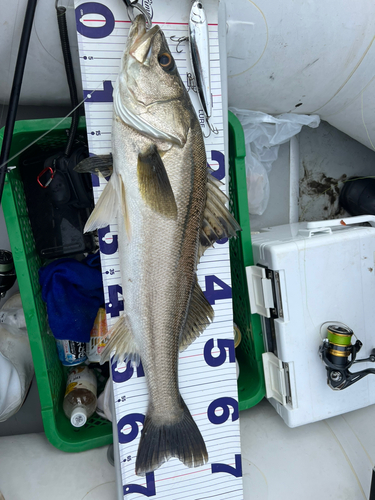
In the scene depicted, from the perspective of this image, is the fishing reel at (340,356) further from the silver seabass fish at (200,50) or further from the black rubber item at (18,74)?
the black rubber item at (18,74)

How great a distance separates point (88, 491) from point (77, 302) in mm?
709

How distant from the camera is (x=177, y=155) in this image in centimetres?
89

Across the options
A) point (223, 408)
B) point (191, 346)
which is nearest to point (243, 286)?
point (191, 346)

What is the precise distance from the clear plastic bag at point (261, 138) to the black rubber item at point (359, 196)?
1.45 ft

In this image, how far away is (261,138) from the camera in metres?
1.73

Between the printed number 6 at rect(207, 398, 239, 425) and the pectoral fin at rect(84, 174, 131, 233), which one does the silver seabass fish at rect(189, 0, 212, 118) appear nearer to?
the pectoral fin at rect(84, 174, 131, 233)

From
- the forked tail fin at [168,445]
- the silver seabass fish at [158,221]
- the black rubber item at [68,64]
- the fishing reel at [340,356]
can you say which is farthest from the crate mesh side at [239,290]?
the black rubber item at [68,64]

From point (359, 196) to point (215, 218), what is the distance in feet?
4.14

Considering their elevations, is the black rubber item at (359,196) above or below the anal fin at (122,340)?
above

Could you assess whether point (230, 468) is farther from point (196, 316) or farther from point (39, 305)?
point (39, 305)

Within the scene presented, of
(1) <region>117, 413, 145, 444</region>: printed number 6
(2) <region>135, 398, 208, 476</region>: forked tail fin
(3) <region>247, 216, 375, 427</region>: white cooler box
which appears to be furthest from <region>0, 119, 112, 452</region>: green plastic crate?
(3) <region>247, 216, 375, 427</region>: white cooler box

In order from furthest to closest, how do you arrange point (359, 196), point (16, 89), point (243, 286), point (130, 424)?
point (359, 196)
point (243, 286)
point (130, 424)
point (16, 89)

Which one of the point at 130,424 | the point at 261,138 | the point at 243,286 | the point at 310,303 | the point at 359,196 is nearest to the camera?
the point at 130,424

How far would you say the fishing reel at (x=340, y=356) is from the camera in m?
1.23
